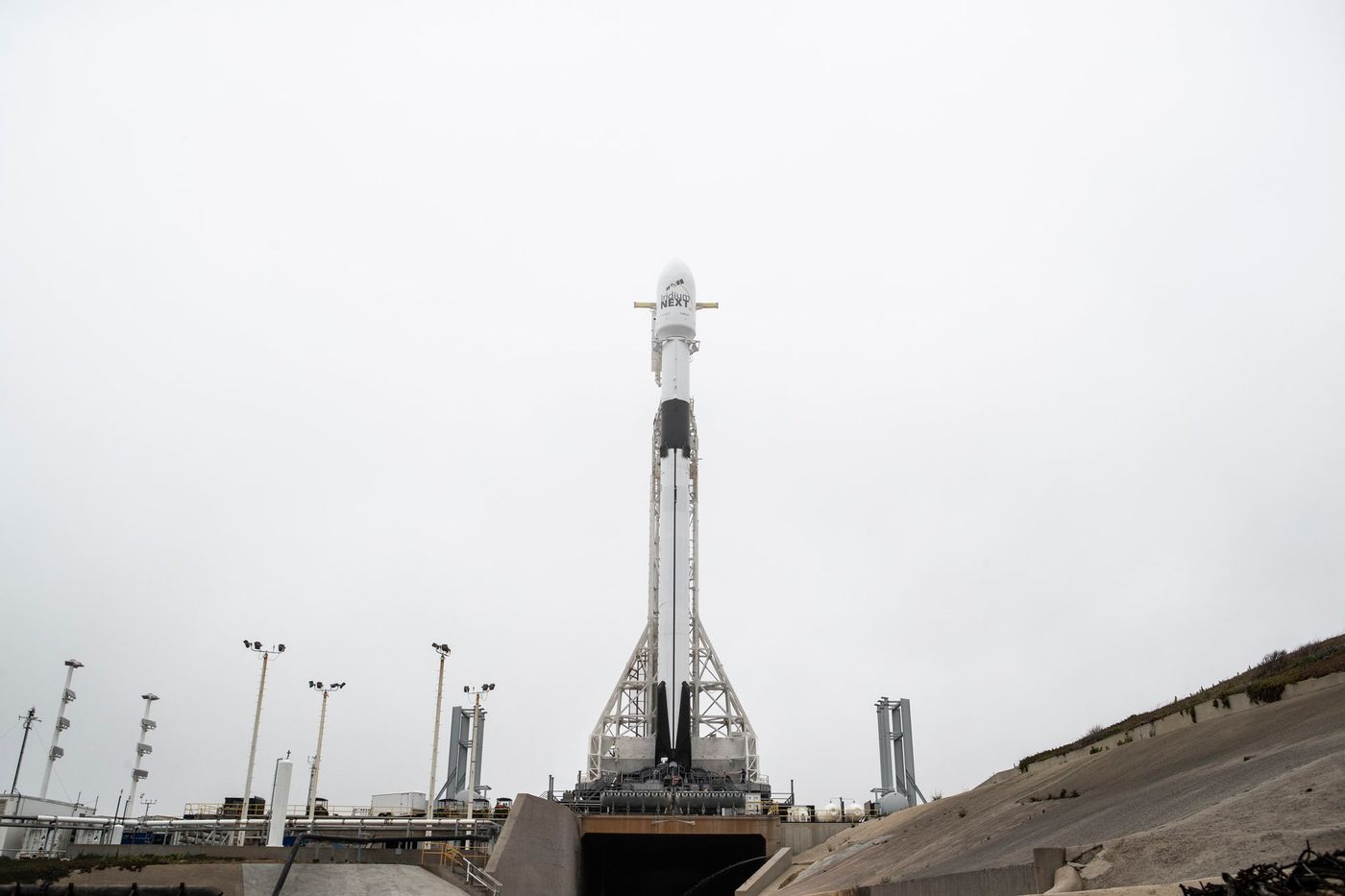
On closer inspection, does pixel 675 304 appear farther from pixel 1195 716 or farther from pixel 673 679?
pixel 1195 716

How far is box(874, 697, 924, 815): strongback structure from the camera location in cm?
5266

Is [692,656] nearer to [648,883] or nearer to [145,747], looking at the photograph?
[648,883]

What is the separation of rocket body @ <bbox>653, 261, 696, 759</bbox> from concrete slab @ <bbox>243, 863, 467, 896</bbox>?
2724 centimetres

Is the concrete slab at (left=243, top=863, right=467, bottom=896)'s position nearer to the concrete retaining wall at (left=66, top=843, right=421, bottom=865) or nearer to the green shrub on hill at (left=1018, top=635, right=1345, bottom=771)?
the concrete retaining wall at (left=66, top=843, right=421, bottom=865)

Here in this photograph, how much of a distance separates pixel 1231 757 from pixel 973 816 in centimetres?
933

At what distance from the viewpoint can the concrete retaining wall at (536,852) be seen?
28344mm

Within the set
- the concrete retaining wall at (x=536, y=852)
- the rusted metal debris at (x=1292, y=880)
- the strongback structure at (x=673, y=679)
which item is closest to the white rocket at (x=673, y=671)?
the strongback structure at (x=673, y=679)

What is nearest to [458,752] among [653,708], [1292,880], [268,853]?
[653,708]

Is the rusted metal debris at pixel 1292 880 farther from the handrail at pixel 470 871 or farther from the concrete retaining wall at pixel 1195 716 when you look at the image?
the handrail at pixel 470 871

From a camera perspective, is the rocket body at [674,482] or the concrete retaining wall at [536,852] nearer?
the concrete retaining wall at [536,852]

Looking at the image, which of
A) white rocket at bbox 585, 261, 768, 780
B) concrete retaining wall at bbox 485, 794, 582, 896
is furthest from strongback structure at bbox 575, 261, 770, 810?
concrete retaining wall at bbox 485, 794, 582, 896

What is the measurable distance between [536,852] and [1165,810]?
2170cm

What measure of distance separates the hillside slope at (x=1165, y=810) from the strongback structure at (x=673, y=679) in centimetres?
2209

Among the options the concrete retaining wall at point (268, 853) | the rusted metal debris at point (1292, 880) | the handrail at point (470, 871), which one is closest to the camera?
the rusted metal debris at point (1292, 880)
